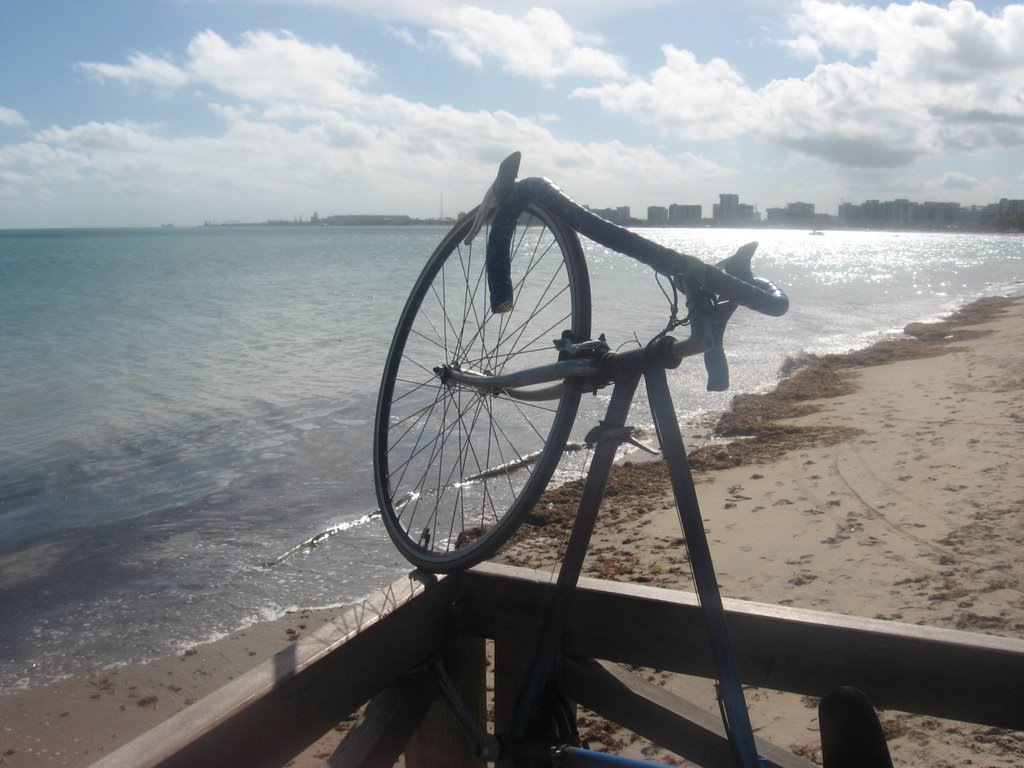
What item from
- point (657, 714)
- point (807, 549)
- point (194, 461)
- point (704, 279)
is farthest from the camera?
point (194, 461)

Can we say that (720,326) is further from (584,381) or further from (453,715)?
(453,715)

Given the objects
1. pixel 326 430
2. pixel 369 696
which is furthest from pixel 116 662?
pixel 326 430

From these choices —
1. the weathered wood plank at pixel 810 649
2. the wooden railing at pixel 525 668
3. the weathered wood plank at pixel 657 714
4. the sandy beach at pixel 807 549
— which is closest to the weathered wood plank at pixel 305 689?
the wooden railing at pixel 525 668

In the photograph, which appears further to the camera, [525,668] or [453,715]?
[453,715]

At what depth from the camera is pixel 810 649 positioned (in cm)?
201

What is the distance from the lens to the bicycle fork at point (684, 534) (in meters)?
1.75

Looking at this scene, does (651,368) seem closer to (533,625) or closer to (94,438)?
(533,625)

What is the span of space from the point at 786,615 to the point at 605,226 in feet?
3.30

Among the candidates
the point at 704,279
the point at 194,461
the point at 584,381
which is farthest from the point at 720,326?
the point at 194,461

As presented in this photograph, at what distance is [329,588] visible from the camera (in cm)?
661

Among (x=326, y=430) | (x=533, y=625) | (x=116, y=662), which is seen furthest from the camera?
(x=326, y=430)

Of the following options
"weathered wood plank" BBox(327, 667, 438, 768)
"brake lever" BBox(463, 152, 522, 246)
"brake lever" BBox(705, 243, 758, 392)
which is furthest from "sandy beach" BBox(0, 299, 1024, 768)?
"brake lever" BBox(463, 152, 522, 246)

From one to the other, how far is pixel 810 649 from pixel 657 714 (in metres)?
0.41

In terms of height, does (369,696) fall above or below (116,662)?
above
